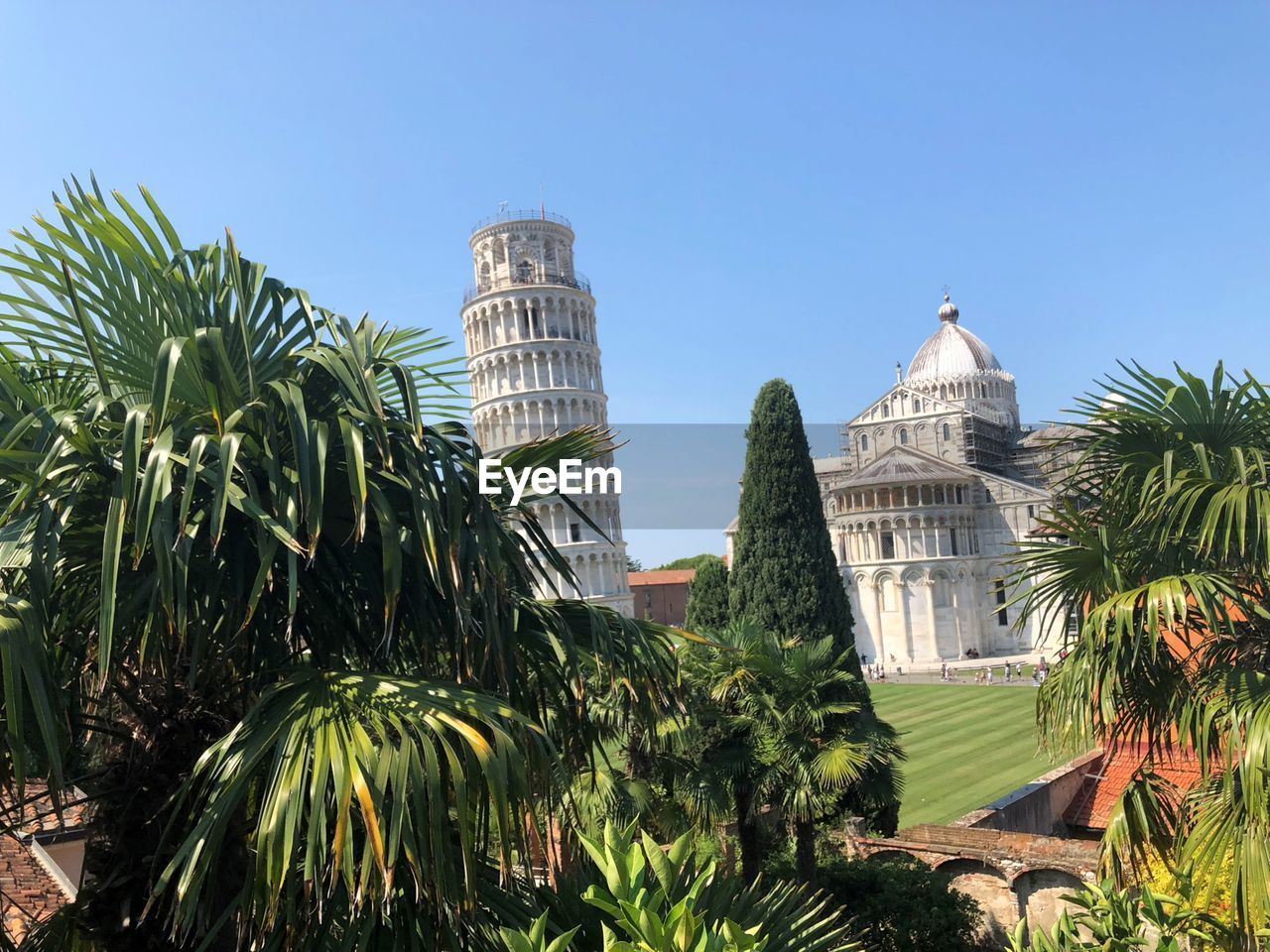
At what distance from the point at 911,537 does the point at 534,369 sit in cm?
2281

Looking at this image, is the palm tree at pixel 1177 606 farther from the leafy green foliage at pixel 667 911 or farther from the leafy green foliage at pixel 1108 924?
the leafy green foliage at pixel 667 911

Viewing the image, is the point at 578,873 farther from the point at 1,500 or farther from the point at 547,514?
the point at 547,514

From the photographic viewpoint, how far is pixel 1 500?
13.8 feet

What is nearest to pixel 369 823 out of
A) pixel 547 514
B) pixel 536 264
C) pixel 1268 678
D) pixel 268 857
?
pixel 268 857

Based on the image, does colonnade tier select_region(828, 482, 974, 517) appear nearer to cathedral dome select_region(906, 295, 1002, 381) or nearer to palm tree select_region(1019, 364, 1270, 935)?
cathedral dome select_region(906, 295, 1002, 381)

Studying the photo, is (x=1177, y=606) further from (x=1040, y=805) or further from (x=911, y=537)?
(x=911, y=537)

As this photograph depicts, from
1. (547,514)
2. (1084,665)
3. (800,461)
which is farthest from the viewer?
(547,514)

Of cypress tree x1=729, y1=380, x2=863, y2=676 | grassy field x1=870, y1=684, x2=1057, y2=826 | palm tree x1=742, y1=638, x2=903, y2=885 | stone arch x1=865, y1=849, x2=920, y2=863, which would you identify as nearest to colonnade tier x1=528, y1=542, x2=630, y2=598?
grassy field x1=870, y1=684, x2=1057, y2=826

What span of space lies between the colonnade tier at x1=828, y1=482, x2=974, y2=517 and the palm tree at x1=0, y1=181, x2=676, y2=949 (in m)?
52.2

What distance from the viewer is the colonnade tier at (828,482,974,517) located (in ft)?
181

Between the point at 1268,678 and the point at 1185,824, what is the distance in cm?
123

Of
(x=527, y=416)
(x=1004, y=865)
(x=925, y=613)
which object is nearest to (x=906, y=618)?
(x=925, y=613)

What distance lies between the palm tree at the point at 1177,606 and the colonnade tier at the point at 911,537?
49.7m

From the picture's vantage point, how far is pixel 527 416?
53094mm
